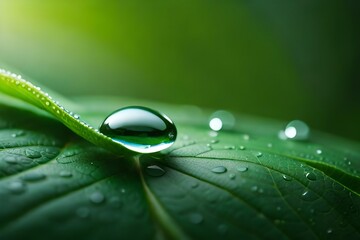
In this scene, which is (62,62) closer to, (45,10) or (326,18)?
(45,10)

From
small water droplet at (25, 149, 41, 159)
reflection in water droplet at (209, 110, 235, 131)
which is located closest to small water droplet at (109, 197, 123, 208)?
small water droplet at (25, 149, 41, 159)

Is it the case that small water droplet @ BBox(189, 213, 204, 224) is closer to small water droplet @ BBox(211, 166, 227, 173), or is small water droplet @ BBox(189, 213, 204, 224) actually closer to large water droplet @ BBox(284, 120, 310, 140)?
small water droplet @ BBox(211, 166, 227, 173)

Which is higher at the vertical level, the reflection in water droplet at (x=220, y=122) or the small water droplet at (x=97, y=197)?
the reflection in water droplet at (x=220, y=122)

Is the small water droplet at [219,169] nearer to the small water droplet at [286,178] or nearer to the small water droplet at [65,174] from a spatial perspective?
the small water droplet at [286,178]

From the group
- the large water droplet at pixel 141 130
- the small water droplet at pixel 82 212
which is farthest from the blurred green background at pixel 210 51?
the small water droplet at pixel 82 212

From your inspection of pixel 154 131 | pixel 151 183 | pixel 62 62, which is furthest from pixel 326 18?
pixel 151 183

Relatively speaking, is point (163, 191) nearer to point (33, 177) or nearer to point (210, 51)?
point (33, 177)
